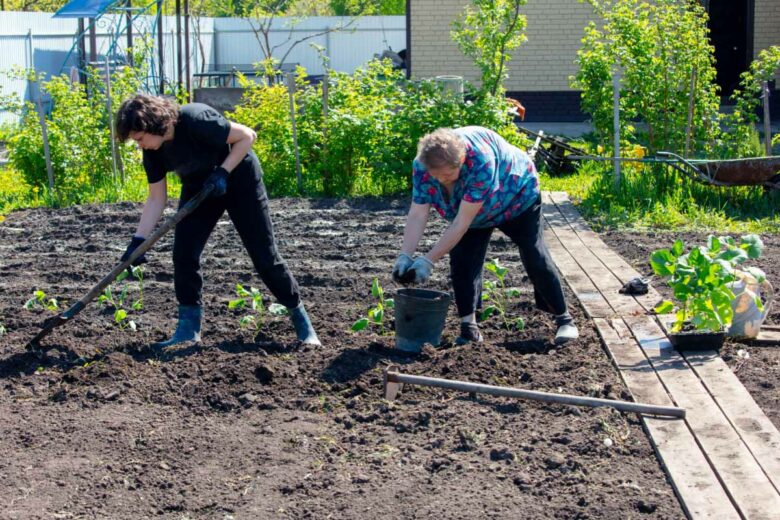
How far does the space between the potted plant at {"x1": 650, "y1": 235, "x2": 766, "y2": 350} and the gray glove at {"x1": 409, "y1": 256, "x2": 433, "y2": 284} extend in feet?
4.01

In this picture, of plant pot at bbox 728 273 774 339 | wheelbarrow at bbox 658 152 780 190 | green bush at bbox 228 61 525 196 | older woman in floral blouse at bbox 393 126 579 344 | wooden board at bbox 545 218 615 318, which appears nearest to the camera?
older woman in floral blouse at bbox 393 126 579 344

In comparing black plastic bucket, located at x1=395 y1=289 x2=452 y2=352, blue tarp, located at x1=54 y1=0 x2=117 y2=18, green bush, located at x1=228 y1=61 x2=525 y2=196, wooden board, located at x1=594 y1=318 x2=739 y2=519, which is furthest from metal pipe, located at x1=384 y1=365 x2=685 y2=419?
blue tarp, located at x1=54 y1=0 x2=117 y2=18

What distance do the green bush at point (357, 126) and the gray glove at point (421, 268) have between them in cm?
607

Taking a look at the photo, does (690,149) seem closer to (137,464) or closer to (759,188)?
(759,188)

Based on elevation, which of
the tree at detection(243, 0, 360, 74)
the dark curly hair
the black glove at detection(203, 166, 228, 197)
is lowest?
the black glove at detection(203, 166, 228, 197)

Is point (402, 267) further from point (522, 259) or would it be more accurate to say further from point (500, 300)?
point (500, 300)

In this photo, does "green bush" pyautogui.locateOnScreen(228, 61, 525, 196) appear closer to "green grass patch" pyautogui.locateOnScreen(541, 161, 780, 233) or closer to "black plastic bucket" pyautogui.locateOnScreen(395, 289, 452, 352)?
"green grass patch" pyautogui.locateOnScreen(541, 161, 780, 233)

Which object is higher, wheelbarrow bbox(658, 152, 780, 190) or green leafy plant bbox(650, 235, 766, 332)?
wheelbarrow bbox(658, 152, 780, 190)

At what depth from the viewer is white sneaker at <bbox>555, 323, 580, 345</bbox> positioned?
218 inches

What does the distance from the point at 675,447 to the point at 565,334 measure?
154cm

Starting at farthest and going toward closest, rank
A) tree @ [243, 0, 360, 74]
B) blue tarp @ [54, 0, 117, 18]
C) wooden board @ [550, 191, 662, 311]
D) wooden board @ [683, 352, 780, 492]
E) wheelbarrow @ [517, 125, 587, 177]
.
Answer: tree @ [243, 0, 360, 74]
blue tarp @ [54, 0, 117, 18]
wheelbarrow @ [517, 125, 587, 177]
wooden board @ [550, 191, 662, 311]
wooden board @ [683, 352, 780, 492]

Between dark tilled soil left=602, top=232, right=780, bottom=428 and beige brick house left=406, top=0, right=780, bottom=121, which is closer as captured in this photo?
dark tilled soil left=602, top=232, right=780, bottom=428

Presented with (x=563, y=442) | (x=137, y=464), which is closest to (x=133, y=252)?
(x=137, y=464)

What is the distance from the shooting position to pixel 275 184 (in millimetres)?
11539
